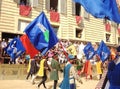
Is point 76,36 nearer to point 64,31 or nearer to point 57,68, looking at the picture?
point 64,31

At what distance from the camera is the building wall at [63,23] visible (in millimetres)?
26045

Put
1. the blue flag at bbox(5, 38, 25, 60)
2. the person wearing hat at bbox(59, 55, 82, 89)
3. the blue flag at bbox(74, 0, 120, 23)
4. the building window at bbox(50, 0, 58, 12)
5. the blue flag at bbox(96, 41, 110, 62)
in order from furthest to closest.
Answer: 1. the building window at bbox(50, 0, 58, 12)
2. the blue flag at bbox(96, 41, 110, 62)
3. the blue flag at bbox(5, 38, 25, 60)
4. the person wearing hat at bbox(59, 55, 82, 89)
5. the blue flag at bbox(74, 0, 120, 23)

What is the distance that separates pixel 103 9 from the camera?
8.16m

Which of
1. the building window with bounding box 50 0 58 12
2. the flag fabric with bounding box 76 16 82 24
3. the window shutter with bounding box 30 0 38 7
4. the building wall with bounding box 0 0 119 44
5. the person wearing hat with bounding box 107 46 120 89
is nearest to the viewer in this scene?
the person wearing hat with bounding box 107 46 120 89

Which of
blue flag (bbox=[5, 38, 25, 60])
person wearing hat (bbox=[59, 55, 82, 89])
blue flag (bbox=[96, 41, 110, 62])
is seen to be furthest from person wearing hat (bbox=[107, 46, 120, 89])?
blue flag (bbox=[96, 41, 110, 62])

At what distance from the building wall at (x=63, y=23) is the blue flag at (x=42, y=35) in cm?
1032

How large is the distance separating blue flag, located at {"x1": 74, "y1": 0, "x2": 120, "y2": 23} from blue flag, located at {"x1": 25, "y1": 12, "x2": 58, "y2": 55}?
603 cm

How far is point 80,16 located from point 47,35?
19.0 m

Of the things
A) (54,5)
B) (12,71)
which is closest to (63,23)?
(54,5)

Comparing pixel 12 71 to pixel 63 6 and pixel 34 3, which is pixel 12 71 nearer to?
pixel 34 3

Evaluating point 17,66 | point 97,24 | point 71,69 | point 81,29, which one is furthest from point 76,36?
point 71,69

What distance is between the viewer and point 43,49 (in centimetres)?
1458

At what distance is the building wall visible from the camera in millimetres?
26045

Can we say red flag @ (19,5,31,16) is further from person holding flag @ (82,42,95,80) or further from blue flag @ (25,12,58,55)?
blue flag @ (25,12,58,55)
